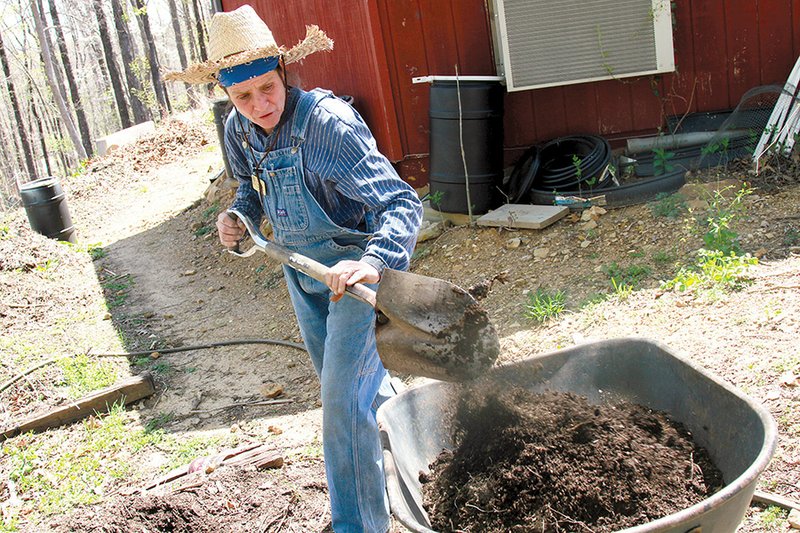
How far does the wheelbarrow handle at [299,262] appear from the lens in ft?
8.14

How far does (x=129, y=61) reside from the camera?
2400 centimetres

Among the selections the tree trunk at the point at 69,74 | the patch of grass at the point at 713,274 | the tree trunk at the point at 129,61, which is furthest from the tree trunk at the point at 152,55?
the patch of grass at the point at 713,274

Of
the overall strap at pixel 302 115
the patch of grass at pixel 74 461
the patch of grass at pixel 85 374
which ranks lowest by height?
the patch of grass at pixel 74 461

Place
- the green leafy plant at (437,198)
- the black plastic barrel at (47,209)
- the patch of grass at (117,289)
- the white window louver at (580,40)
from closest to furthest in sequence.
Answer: the white window louver at (580,40)
the green leafy plant at (437,198)
the patch of grass at (117,289)
the black plastic barrel at (47,209)

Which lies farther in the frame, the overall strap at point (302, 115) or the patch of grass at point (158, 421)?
the patch of grass at point (158, 421)

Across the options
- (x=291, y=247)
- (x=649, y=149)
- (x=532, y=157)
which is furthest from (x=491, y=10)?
(x=291, y=247)

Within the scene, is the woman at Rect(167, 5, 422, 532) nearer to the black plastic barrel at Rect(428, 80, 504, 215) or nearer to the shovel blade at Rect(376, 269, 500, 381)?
the shovel blade at Rect(376, 269, 500, 381)

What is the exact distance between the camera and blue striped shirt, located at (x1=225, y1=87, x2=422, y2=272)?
2.69 m

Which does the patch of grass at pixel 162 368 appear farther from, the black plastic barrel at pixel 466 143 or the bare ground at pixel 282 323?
the black plastic barrel at pixel 466 143

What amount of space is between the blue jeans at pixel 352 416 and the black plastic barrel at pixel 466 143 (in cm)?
396

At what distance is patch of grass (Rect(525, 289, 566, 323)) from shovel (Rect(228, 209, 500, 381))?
2.60 metres

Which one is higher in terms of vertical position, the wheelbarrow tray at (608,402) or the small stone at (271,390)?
the wheelbarrow tray at (608,402)

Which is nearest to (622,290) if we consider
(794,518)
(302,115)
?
(794,518)

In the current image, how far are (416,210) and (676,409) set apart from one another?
1.15 m
